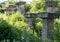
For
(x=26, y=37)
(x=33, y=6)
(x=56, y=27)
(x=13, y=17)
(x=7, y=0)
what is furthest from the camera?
(x=7, y=0)

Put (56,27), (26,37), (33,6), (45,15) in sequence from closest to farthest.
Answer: (26,37)
(45,15)
(56,27)
(33,6)

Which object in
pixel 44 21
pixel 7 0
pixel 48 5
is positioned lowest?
pixel 7 0

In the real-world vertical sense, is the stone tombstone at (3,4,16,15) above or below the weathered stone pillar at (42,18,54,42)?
below

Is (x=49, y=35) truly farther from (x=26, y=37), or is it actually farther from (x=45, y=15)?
(x=26, y=37)

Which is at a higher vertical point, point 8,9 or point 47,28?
point 47,28

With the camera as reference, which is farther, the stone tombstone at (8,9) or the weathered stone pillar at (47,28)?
the stone tombstone at (8,9)

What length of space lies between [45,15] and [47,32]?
47 centimetres

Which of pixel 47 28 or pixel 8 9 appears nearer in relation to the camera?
pixel 47 28

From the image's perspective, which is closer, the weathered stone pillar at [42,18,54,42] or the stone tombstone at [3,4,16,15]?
the weathered stone pillar at [42,18,54,42]

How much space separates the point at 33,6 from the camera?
13023 mm

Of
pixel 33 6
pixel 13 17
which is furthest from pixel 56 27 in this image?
pixel 33 6

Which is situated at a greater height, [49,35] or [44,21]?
[44,21]

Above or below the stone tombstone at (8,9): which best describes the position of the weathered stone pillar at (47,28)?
above

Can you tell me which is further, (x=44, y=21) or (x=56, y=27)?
(x=56, y=27)
